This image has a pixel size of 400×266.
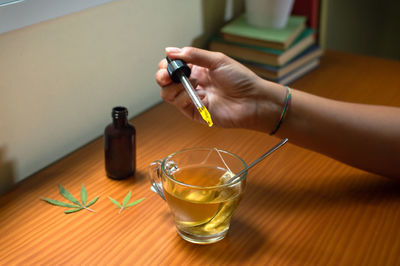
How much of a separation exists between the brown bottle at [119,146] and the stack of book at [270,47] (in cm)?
59

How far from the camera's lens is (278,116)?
3.18 feet

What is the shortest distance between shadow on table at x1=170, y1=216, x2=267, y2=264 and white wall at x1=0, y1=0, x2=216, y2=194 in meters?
0.41

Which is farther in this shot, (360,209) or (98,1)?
(98,1)

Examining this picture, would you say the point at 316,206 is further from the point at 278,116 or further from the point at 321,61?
the point at 321,61

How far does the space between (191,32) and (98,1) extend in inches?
16.0

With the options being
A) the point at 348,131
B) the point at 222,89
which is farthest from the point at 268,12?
the point at 348,131

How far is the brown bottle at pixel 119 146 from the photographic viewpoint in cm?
92

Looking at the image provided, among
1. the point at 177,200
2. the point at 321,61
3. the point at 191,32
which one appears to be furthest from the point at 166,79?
the point at 321,61

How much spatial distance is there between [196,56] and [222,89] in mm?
121

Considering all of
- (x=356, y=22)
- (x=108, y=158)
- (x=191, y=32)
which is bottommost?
(x=356, y=22)

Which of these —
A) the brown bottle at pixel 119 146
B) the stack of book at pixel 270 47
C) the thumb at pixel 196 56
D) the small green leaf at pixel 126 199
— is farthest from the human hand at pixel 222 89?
the stack of book at pixel 270 47

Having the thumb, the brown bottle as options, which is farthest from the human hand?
the brown bottle

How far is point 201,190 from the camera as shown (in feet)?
2.36

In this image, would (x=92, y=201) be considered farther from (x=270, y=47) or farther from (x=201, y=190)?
(x=270, y=47)
